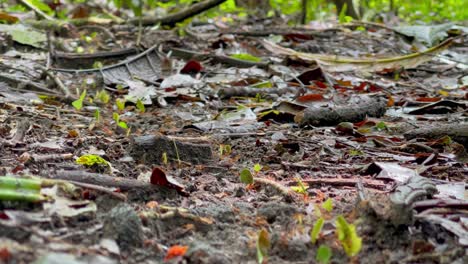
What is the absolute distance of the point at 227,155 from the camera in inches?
106

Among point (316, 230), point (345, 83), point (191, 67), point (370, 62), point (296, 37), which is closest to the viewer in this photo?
point (316, 230)

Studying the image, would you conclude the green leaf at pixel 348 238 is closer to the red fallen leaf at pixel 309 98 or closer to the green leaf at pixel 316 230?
the green leaf at pixel 316 230

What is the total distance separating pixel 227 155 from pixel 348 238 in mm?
1206

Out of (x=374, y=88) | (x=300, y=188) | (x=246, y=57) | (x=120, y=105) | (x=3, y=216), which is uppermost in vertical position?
(x=3, y=216)

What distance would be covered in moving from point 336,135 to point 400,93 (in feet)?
4.97

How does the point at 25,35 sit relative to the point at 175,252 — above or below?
below

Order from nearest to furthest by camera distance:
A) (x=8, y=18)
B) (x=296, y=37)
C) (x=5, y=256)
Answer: (x=5, y=256) → (x=8, y=18) → (x=296, y=37)

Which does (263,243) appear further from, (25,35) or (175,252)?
(25,35)

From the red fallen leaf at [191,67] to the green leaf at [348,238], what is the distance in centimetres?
326

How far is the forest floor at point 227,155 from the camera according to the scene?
160cm

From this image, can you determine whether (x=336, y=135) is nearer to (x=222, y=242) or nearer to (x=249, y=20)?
(x=222, y=242)

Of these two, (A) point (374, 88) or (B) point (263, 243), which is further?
(A) point (374, 88)

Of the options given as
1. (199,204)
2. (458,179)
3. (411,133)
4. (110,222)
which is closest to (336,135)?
(411,133)

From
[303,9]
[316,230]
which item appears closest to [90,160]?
[316,230]
